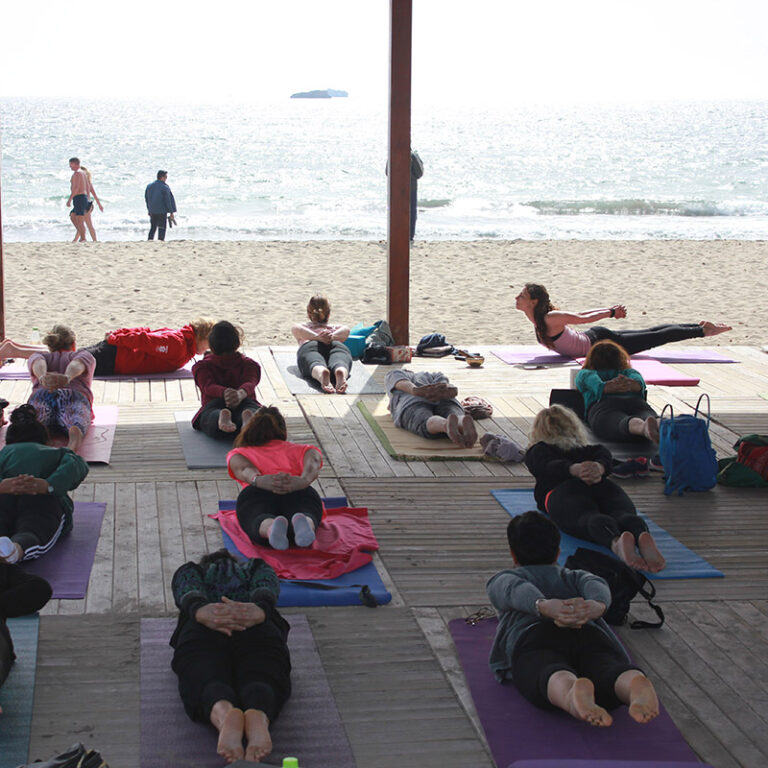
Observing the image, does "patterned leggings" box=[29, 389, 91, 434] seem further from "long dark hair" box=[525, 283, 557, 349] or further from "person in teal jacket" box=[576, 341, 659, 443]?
"long dark hair" box=[525, 283, 557, 349]

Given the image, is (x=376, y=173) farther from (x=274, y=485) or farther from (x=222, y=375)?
(x=274, y=485)

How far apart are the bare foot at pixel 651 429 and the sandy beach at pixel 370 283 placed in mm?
4050

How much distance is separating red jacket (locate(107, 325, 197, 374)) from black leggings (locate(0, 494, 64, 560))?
3.47 metres

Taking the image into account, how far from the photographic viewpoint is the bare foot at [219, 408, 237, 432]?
19.7ft

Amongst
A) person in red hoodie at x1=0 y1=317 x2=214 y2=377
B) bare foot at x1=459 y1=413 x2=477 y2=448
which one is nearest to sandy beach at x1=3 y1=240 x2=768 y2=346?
person in red hoodie at x1=0 y1=317 x2=214 y2=377

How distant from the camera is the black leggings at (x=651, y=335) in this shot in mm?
8320

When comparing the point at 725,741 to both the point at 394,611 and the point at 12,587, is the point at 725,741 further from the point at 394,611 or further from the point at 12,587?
the point at 12,587

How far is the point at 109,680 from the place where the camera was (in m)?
3.32

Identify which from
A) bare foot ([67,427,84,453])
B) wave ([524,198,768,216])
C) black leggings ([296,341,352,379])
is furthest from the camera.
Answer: wave ([524,198,768,216])

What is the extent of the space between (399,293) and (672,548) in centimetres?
468

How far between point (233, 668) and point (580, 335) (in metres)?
6.02

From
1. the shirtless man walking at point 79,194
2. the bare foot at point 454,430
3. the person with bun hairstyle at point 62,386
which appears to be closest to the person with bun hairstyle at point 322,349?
the bare foot at point 454,430

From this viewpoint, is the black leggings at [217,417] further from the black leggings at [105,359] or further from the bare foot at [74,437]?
the black leggings at [105,359]

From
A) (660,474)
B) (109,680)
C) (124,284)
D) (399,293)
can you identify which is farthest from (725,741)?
(124,284)
